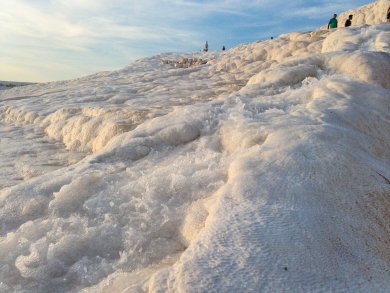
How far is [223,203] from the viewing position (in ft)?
9.23

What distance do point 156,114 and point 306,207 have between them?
4.13 metres

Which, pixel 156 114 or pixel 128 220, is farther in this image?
pixel 156 114

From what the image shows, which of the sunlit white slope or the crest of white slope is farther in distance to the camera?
the sunlit white slope

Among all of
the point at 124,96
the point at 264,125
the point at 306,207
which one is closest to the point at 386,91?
the point at 264,125

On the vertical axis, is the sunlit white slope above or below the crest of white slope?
above

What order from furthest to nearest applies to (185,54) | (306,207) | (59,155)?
(185,54)
(59,155)
(306,207)

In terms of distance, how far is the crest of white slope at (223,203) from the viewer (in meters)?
2.28

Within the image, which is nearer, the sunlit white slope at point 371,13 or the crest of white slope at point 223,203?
the crest of white slope at point 223,203

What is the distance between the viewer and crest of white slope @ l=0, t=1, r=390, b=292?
89.8 inches

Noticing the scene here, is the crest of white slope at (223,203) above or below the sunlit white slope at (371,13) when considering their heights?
below

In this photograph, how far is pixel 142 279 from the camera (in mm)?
2391

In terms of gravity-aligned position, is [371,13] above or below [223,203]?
above

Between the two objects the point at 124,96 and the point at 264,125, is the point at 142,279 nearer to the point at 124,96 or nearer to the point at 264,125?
the point at 264,125

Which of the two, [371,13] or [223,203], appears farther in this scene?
[371,13]
